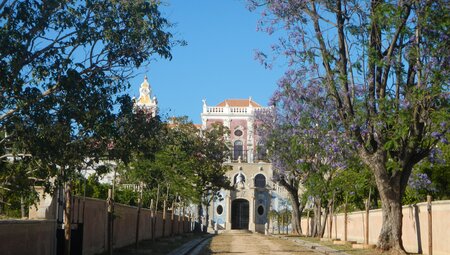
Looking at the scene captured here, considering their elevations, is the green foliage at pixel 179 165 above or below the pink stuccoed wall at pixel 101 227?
above

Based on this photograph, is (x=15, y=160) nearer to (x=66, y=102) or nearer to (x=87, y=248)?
(x=66, y=102)

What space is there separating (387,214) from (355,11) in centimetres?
689

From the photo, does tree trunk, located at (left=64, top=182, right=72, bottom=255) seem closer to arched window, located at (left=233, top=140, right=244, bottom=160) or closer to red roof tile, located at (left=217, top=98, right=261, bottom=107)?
arched window, located at (left=233, top=140, right=244, bottom=160)

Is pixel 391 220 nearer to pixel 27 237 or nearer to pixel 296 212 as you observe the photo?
→ pixel 27 237

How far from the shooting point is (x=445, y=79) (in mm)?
20609

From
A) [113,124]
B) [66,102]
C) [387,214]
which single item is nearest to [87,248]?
[113,124]

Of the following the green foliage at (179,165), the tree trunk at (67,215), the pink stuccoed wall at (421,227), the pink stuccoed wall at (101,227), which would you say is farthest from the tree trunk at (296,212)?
the tree trunk at (67,215)

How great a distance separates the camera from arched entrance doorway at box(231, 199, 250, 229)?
9269 centimetres

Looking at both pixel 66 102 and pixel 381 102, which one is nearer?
pixel 66 102

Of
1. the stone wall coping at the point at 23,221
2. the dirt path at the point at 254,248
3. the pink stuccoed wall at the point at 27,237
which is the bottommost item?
the dirt path at the point at 254,248

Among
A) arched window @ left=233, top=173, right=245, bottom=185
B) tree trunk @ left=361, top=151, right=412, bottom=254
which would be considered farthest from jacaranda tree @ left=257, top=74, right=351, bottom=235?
arched window @ left=233, top=173, right=245, bottom=185

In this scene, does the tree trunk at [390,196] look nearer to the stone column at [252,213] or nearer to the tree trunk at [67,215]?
→ the tree trunk at [67,215]

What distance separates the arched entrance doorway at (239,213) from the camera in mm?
92688

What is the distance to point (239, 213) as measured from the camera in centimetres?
9338
